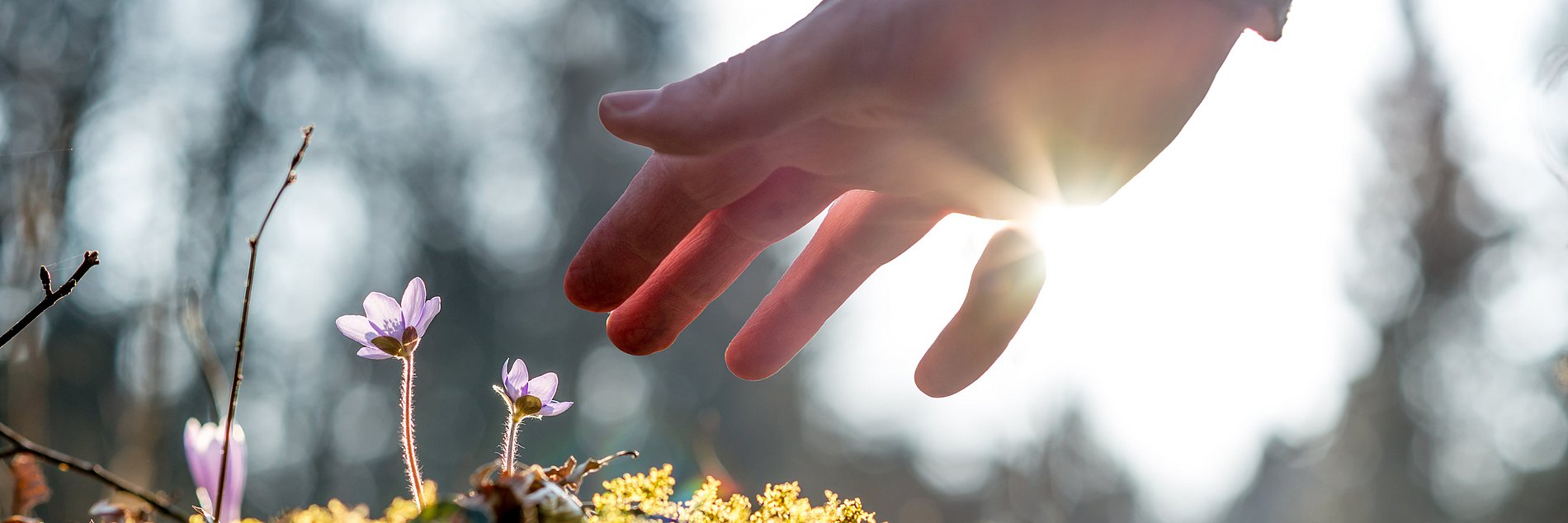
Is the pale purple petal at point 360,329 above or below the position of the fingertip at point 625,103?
below

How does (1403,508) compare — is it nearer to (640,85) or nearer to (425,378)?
(640,85)

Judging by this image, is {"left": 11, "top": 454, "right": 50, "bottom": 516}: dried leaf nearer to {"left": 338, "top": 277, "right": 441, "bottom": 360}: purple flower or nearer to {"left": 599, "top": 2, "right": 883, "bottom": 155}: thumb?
{"left": 338, "top": 277, "right": 441, "bottom": 360}: purple flower

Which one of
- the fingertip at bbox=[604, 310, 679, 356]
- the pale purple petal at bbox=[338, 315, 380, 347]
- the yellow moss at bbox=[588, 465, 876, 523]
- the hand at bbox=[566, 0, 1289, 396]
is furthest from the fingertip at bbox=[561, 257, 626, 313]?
the yellow moss at bbox=[588, 465, 876, 523]

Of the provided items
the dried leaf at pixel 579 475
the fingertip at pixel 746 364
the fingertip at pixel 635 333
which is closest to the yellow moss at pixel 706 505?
the dried leaf at pixel 579 475

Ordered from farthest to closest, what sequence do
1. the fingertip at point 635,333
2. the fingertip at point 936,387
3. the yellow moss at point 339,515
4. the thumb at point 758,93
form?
1. the fingertip at point 936,387
2. the fingertip at point 635,333
3. the thumb at point 758,93
4. the yellow moss at point 339,515

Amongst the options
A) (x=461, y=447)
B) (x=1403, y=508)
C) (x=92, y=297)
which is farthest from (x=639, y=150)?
(x=1403, y=508)

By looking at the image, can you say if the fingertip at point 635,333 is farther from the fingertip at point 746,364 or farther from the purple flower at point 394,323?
the purple flower at point 394,323

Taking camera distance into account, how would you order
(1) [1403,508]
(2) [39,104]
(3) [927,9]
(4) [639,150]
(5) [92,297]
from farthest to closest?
(1) [1403,508], (4) [639,150], (5) [92,297], (2) [39,104], (3) [927,9]

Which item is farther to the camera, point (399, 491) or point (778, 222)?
point (399, 491)
